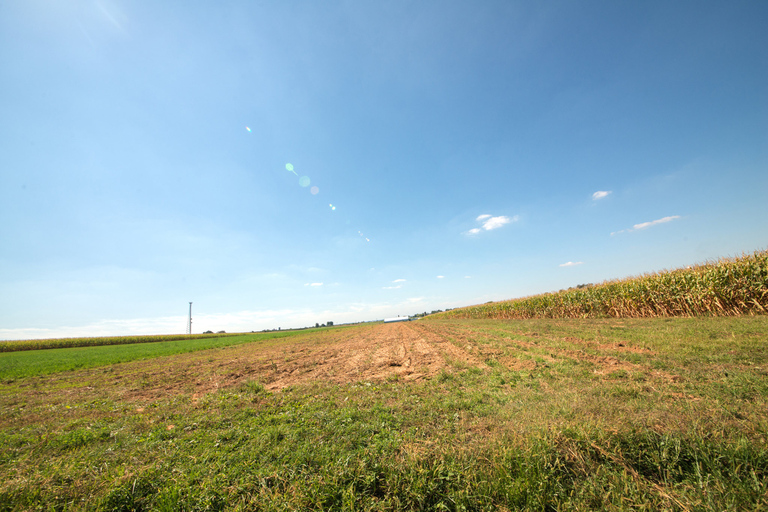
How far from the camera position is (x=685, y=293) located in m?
14.2

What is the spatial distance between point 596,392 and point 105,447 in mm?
8125

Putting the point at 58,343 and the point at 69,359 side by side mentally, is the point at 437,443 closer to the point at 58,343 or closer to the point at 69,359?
the point at 69,359

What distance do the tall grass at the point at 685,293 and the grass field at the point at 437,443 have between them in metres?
8.89

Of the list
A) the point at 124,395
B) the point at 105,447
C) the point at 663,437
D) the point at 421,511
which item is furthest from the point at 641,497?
the point at 124,395

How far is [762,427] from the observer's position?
2.80 metres

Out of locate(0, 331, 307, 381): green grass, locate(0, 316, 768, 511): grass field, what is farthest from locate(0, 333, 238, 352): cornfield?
locate(0, 316, 768, 511): grass field

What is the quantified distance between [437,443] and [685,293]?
19.4m

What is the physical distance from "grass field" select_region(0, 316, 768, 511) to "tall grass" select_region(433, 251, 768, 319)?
29.2ft

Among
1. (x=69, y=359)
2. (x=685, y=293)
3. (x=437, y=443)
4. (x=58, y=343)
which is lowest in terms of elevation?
(x=58, y=343)

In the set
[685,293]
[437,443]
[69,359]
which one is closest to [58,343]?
[69,359]

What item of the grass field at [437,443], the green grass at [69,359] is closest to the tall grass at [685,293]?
the grass field at [437,443]

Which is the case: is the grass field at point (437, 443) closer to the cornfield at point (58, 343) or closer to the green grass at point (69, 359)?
the green grass at point (69, 359)

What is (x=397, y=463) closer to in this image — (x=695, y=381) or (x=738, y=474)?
(x=738, y=474)

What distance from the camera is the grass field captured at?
2483mm
